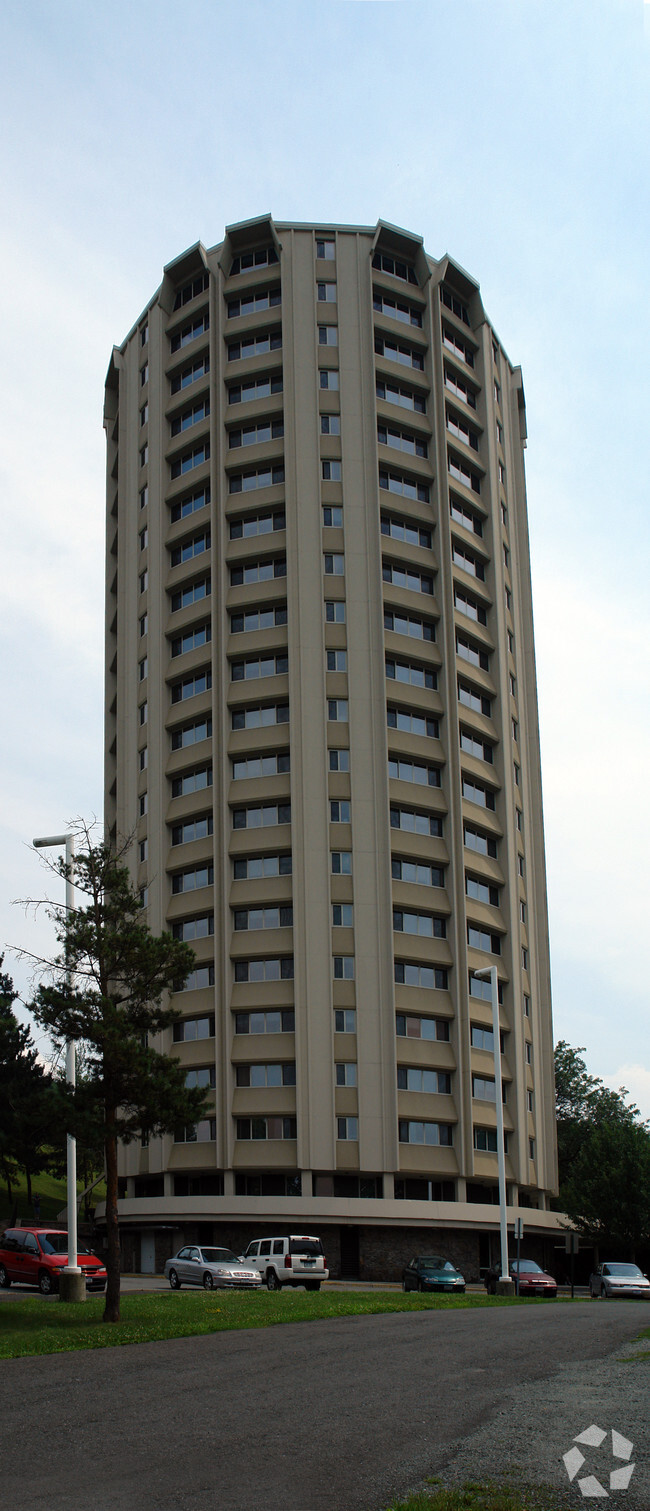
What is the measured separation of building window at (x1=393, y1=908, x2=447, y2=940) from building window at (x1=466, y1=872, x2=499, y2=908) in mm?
2672

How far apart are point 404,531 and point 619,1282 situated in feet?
119

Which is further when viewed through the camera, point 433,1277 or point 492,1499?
point 433,1277

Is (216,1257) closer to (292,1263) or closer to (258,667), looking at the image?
(292,1263)

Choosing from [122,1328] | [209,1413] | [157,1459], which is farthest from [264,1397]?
[122,1328]

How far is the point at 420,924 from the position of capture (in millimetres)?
58906

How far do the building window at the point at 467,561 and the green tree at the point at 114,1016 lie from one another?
41902 millimetres

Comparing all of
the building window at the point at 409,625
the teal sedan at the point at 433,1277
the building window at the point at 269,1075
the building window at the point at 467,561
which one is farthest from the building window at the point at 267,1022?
the building window at the point at 467,561

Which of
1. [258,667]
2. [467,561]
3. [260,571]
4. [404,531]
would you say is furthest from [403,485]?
[258,667]

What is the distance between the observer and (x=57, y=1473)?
36.0 ft

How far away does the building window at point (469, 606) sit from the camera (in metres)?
65.8

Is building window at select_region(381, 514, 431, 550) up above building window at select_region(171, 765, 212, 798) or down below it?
above

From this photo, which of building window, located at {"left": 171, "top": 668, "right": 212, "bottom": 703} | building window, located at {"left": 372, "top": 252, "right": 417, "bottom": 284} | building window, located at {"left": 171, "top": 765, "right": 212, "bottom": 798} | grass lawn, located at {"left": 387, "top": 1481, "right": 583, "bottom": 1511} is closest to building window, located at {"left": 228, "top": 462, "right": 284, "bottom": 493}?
building window, located at {"left": 171, "top": 668, "right": 212, "bottom": 703}

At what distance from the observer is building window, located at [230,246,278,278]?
2623 inches

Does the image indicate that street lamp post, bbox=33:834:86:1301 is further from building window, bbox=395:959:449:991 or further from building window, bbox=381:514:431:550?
building window, bbox=381:514:431:550
